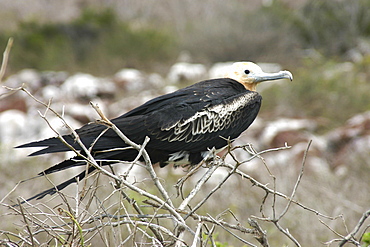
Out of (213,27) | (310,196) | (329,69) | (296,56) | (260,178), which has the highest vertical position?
(213,27)

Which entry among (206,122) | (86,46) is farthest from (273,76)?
(86,46)

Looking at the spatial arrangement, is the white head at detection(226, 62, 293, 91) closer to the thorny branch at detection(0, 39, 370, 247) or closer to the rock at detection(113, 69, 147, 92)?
the thorny branch at detection(0, 39, 370, 247)

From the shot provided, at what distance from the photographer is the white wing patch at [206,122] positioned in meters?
2.64

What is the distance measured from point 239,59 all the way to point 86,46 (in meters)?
4.66

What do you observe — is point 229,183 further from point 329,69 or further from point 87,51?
point 87,51

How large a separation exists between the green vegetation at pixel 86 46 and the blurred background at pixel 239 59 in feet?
0.10

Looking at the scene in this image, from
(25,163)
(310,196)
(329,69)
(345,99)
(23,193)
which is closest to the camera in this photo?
(310,196)

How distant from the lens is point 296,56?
1143 cm

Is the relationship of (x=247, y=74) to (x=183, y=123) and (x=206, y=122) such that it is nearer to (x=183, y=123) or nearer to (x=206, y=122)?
(x=206, y=122)

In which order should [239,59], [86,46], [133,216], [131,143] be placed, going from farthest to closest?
[86,46] < [239,59] < [133,216] < [131,143]

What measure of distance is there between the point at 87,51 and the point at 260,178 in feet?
33.9

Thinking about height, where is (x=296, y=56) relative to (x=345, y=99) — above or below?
above

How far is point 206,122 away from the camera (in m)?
2.72

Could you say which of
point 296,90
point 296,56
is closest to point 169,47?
point 296,56
